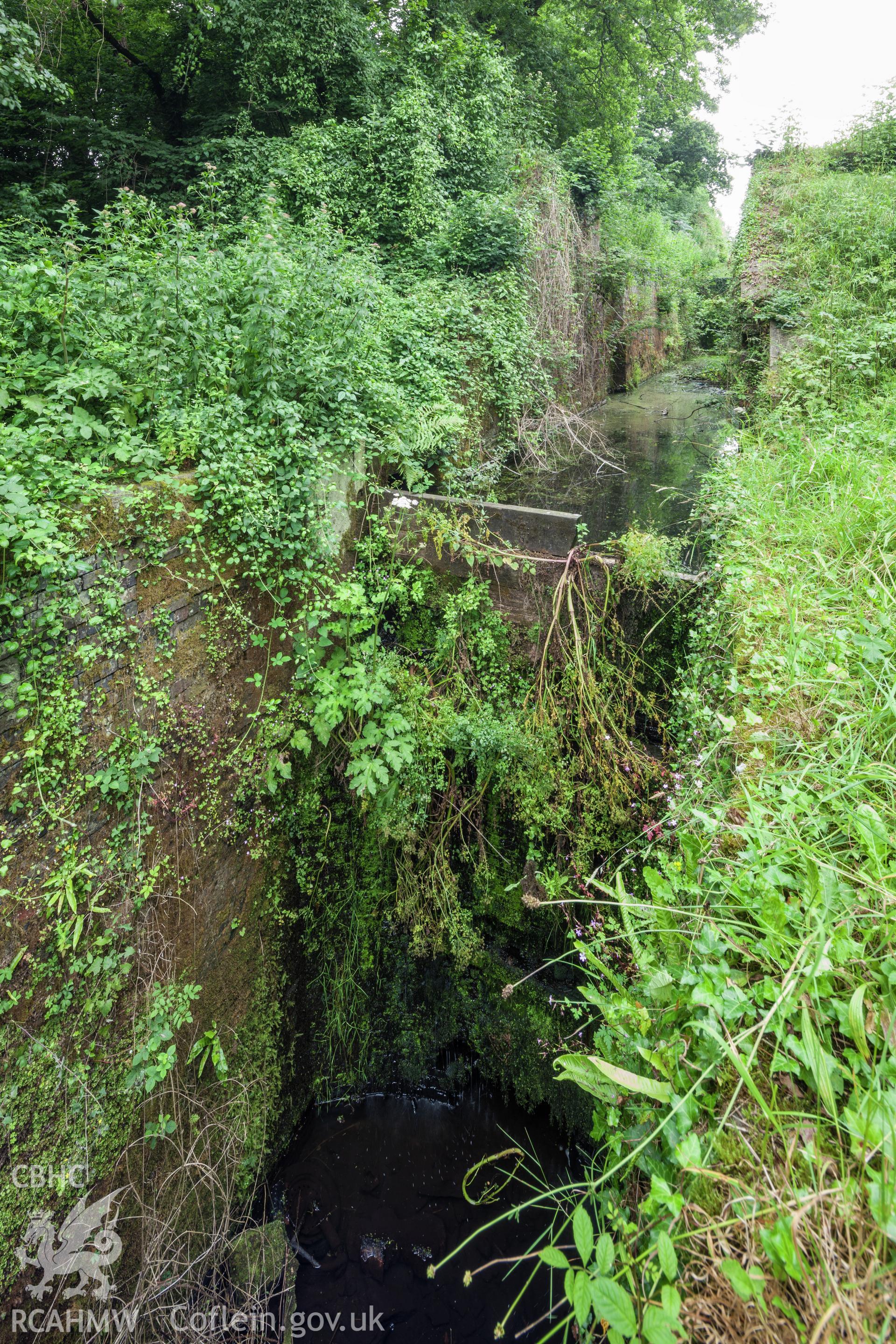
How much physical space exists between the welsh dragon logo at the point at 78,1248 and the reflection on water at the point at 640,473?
4.76 meters

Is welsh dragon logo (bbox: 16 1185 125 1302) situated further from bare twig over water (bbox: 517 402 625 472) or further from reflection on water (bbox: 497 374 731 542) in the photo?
bare twig over water (bbox: 517 402 625 472)

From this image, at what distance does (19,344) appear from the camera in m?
2.97

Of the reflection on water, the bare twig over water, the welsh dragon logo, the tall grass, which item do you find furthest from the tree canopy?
the welsh dragon logo

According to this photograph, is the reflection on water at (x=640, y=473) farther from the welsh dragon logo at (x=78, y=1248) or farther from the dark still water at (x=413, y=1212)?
the welsh dragon logo at (x=78, y=1248)

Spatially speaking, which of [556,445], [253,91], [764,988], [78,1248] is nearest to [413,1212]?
[78,1248]

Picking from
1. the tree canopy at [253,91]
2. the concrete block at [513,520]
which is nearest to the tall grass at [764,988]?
the concrete block at [513,520]

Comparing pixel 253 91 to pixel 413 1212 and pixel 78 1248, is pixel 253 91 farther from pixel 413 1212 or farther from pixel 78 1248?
pixel 413 1212

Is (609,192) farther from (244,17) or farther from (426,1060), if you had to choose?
(426,1060)

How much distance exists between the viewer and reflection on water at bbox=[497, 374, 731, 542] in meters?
5.78

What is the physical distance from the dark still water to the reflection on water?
4.35 meters

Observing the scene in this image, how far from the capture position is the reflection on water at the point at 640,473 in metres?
5.78

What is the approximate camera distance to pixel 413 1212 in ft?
12.6

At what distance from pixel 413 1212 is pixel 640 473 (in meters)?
7.01

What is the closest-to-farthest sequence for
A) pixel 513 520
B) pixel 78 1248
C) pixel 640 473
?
pixel 78 1248 < pixel 513 520 < pixel 640 473
